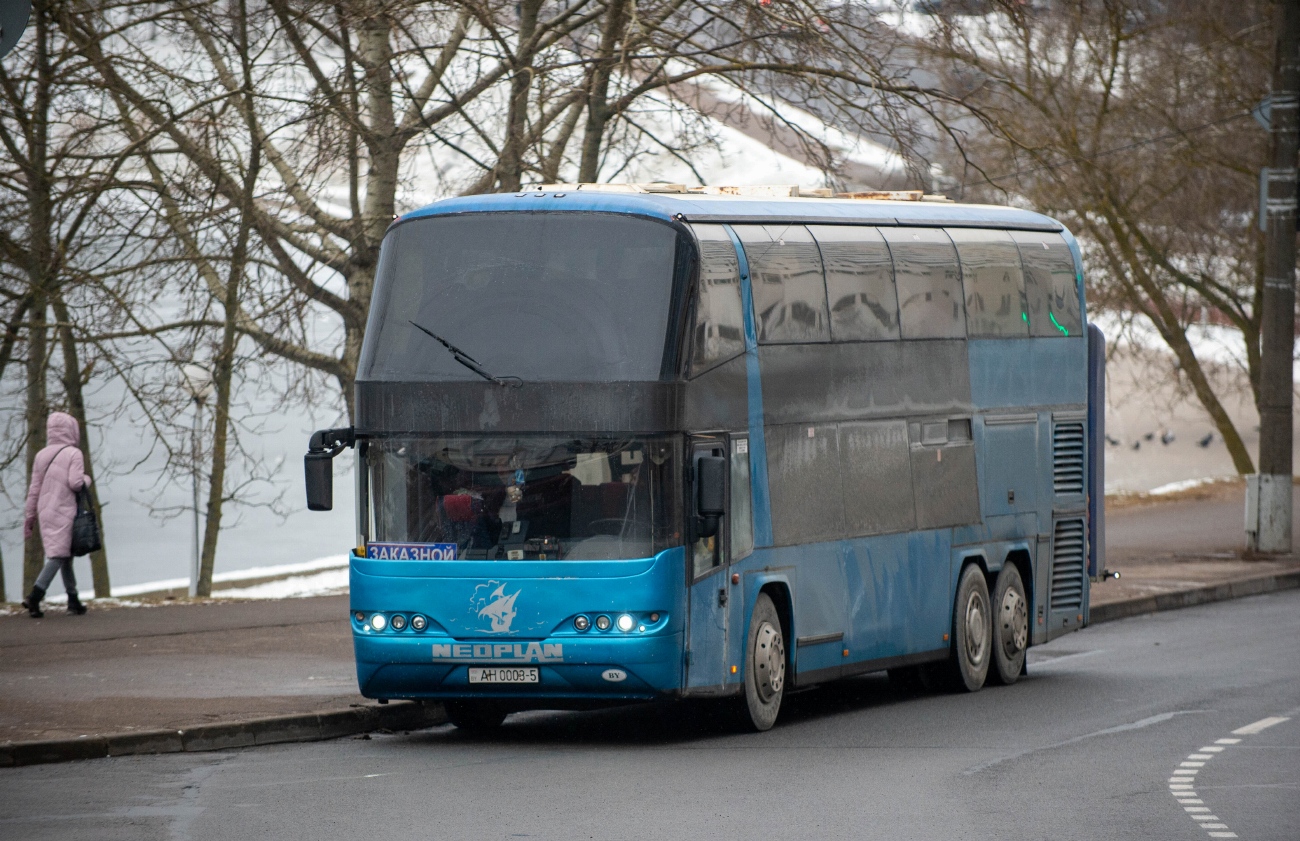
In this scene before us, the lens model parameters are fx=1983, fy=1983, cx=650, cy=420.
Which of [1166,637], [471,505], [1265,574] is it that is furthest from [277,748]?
[1265,574]

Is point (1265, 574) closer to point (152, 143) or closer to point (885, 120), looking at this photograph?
point (885, 120)

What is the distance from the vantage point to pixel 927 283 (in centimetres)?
1505

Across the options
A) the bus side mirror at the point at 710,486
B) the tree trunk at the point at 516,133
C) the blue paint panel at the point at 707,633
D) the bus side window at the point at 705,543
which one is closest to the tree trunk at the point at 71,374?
the tree trunk at the point at 516,133

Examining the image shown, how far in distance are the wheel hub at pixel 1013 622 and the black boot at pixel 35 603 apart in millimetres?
8907

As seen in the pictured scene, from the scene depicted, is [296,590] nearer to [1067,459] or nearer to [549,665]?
[1067,459]

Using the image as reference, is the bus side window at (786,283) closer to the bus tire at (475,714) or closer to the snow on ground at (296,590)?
the bus tire at (475,714)

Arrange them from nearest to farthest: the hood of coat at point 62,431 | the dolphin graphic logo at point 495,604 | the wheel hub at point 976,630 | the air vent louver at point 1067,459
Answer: the dolphin graphic logo at point 495,604 < the wheel hub at point 976,630 < the air vent louver at point 1067,459 < the hood of coat at point 62,431

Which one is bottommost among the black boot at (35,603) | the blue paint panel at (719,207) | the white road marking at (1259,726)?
the white road marking at (1259,726)

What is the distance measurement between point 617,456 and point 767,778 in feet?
7.83

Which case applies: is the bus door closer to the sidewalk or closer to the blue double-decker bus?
the blue double-decker bus

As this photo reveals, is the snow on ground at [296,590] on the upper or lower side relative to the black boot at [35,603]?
lower

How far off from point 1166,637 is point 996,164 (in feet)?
54.9

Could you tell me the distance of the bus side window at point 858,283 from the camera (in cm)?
1392

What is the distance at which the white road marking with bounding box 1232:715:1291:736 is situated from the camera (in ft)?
39.8
